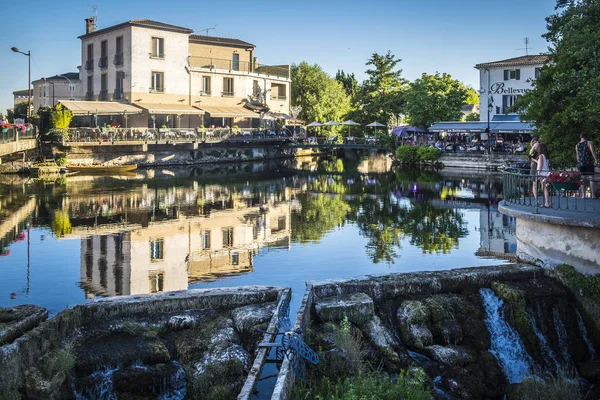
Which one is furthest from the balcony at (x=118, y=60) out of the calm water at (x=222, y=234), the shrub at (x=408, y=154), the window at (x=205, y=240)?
the window at (x=205, y=240)

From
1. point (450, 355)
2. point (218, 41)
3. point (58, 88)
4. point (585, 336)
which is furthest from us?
point (58, 88)

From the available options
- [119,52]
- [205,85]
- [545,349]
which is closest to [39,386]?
[545,349]

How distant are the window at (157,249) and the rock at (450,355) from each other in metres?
12.4

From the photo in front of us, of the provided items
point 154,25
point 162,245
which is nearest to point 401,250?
point 162,245

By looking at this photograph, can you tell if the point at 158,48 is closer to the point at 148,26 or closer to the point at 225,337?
the point at 148,26

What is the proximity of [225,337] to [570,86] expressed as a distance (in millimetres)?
13620

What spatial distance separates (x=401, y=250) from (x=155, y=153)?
43.4 m

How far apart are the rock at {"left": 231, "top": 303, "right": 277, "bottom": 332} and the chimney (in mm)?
70970

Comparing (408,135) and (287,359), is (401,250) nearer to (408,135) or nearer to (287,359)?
(287,359)

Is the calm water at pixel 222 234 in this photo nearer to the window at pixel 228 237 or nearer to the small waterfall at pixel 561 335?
the window at pixel 228 237

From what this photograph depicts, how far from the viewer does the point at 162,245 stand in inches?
993

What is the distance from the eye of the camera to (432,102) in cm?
7981

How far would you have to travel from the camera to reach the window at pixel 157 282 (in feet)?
61.3

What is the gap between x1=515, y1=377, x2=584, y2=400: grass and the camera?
37.4 feet
